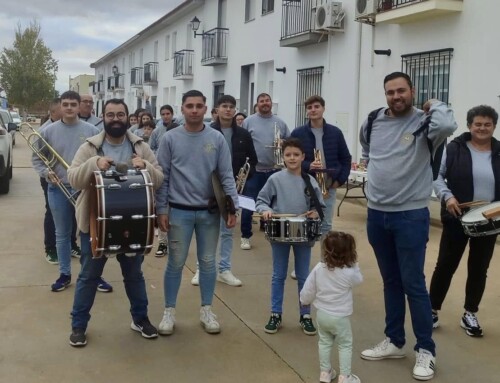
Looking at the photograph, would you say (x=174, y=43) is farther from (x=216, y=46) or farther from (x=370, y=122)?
(x=370, y=122)

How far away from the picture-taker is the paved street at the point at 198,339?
3.99 m

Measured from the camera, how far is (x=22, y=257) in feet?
22.9

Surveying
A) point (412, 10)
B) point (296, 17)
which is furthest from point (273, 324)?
point (296, 17)

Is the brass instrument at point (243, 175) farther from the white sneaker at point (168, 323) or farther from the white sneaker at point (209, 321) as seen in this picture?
the white sneaker at point (168, 323)

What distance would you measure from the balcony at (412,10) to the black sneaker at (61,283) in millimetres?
7873

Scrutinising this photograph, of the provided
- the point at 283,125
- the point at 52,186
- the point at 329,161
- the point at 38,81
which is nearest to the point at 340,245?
the point at 329,161

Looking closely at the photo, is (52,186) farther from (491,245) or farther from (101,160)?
(491,245)

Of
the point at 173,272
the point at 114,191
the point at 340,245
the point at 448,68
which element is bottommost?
the point at 173,272

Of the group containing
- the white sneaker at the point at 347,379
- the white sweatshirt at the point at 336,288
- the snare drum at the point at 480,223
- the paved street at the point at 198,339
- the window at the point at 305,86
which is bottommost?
the paved street at the point at 198,339

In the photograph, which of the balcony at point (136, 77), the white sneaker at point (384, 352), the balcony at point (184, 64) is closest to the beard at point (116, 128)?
the white sneaker at point (384, 352)

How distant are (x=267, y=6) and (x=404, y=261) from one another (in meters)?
15.5

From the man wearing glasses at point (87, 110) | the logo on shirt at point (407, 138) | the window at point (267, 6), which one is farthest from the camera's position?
the window at point (267, 6)

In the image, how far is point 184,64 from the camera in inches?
1025

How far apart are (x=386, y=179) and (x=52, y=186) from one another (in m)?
3.16
